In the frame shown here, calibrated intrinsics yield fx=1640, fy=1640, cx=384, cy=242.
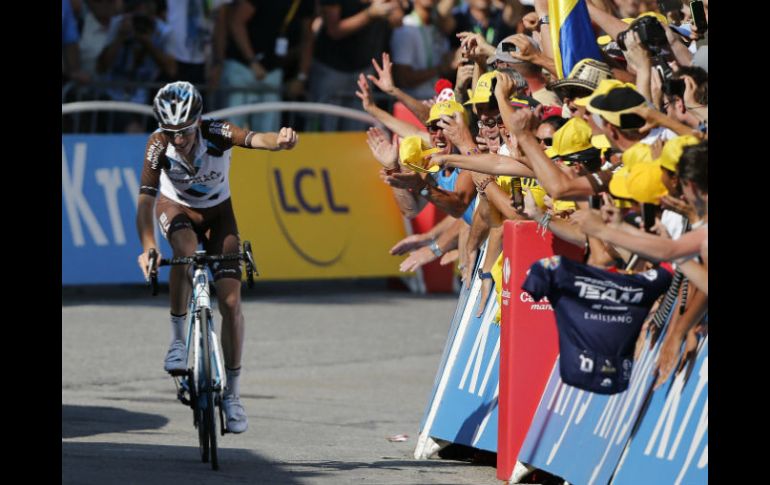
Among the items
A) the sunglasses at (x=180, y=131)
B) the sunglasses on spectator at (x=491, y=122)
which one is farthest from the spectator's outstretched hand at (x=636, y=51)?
the sunglasses at (x=180, y=131)

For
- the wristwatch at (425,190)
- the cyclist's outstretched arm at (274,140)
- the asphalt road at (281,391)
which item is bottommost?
the asphalt road at (281,391)

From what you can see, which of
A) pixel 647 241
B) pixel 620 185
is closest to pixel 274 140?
pixel 620 185

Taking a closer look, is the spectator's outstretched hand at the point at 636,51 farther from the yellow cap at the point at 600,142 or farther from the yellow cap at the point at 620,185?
the yellow cap at the point at 620,185

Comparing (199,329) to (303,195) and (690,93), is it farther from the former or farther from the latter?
(303,195)

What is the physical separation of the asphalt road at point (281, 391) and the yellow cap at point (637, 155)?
100 inches

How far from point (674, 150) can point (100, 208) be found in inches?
432

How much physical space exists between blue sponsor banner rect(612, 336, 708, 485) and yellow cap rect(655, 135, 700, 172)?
2.43 ft

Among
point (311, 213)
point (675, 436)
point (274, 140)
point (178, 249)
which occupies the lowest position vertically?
point (311, 213)

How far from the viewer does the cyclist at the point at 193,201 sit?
9.51 meters

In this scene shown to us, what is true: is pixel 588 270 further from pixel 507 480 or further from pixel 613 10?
pixel 613 10

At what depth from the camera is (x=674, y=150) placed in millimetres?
6781
